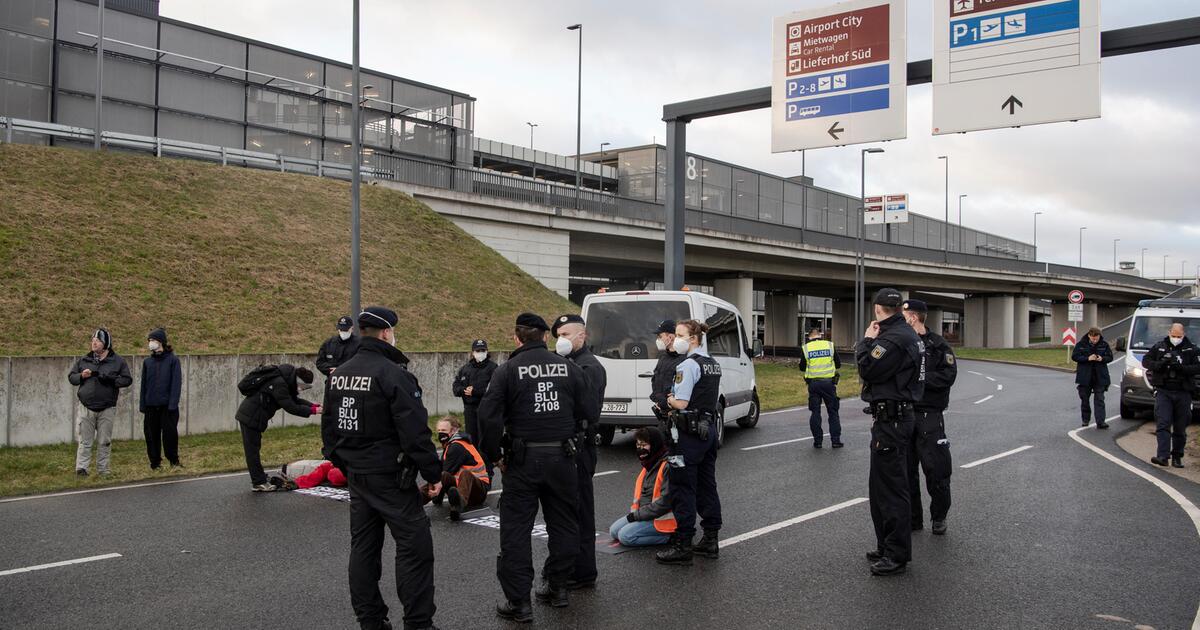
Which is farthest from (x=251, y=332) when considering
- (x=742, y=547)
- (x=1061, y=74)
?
(x=1061, y=74)

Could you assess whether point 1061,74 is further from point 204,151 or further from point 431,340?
point 204,151

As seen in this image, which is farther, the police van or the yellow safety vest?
the police van

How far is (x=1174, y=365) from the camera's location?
10.5 metres

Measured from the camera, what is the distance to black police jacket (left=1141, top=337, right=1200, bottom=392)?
10.5 metres

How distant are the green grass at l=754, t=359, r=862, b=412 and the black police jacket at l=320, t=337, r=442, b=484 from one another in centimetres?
1535

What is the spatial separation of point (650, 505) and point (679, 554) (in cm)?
54

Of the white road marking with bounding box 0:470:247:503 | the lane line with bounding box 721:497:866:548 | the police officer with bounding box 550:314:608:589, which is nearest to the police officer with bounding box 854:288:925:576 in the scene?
the lane line with bounding box 721:497:866:548

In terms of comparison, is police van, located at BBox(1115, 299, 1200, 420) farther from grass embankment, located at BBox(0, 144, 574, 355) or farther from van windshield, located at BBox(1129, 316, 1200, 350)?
grass embankment, located at BBox(0, 144, 574, 355)

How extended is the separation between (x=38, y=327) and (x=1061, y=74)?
17.0 m

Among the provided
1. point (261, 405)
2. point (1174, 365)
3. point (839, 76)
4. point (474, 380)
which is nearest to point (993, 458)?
point (1174, 365)

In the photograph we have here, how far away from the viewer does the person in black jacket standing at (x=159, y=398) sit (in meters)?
10.4

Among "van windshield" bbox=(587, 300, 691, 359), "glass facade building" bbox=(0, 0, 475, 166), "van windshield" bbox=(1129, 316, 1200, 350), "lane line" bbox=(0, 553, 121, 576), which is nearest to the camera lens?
"lane line" bbox=(0, 553, 121, 576)

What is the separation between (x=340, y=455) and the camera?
471cm

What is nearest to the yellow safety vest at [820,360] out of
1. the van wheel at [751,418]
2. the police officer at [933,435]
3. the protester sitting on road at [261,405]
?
the van wheel at [751,418]
